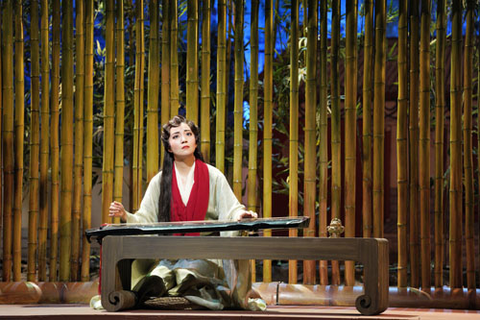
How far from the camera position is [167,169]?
360cm

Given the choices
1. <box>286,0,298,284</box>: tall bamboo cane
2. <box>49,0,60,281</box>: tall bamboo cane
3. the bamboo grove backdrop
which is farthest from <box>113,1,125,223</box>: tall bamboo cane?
<box>286,0,298,284</box>: tall bamboo cane

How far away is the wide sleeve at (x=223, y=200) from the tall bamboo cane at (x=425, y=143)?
1.10 meters

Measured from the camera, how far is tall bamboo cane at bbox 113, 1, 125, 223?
3.95 metres

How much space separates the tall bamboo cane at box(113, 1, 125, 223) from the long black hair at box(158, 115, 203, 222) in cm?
45

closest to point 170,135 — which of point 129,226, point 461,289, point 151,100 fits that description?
point 151,100

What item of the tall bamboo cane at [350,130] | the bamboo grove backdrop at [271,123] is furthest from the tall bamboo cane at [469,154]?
the tall bamboo cane at [350,130]

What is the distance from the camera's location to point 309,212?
12.6 ft

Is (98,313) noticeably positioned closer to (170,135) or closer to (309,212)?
(170,135)

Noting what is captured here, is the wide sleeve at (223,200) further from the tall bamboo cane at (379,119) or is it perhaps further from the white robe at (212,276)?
the tall bamboo cane at (379,119)

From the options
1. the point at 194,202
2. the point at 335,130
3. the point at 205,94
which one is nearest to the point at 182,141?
the point at 194,202

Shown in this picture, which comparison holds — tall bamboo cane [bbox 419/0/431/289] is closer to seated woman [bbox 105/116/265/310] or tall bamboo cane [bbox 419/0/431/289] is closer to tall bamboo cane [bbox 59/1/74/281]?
seated woman [bbox 105/116/265/310]

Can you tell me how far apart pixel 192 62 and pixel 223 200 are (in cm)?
94

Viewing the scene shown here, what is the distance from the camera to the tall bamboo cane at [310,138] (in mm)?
3848

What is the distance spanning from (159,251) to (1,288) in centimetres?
162
